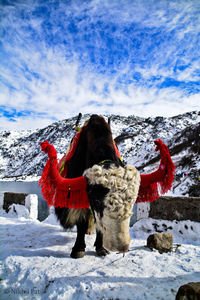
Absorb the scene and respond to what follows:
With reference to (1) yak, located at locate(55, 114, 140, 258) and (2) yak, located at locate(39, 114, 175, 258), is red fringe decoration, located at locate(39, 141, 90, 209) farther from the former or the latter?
(1) yak, located at locate(55, 114, 140, 258)

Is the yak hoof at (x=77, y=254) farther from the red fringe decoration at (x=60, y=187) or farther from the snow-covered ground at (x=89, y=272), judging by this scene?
the red fringe decoration at (x=60, y=187)

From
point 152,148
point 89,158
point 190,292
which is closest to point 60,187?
point 89,158

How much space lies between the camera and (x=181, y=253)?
9.84 feet

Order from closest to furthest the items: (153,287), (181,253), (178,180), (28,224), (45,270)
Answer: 1. (153,287)
2. (45,270)
3. (181,253)
4. (28,224)
5. (178,180)

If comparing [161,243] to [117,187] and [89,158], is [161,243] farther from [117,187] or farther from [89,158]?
[89,158]

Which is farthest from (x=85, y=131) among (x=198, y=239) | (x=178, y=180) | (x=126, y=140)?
(x=126, y=140)

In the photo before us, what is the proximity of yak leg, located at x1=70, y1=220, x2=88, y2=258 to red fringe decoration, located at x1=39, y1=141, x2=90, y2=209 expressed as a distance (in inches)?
41.6

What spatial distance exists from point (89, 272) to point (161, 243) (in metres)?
1.42

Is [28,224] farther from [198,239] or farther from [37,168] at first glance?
[37,168]

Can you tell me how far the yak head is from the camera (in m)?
1.99

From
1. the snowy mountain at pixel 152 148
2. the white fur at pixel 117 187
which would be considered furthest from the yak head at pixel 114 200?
the snowy mountain at pixel 152 148

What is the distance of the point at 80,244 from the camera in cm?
310

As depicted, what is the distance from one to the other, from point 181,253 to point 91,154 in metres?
2.25

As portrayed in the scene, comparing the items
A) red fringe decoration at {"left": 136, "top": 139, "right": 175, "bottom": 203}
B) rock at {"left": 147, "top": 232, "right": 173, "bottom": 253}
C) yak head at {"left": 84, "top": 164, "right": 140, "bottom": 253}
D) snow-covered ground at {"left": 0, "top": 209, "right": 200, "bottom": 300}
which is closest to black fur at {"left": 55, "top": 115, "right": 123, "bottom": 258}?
yak head at {"left": 84, "top": 164, "right": 140, "bottom": 253}
